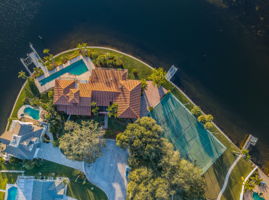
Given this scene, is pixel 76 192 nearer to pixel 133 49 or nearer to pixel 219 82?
pixel 133 49

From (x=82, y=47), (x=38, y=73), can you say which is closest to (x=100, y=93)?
(x=82, y=47)

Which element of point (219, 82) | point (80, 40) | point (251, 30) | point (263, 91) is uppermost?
point (80, 40)

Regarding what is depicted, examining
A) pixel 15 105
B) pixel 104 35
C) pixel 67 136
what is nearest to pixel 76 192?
pixel 67 136

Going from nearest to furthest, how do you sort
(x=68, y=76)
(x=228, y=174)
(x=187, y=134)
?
(x=228, y=174) → (x=187, y=134) → (x=68, y=76)

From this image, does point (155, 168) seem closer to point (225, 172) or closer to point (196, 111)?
point (196, 111)

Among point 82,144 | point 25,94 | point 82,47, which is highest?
point 82,47
